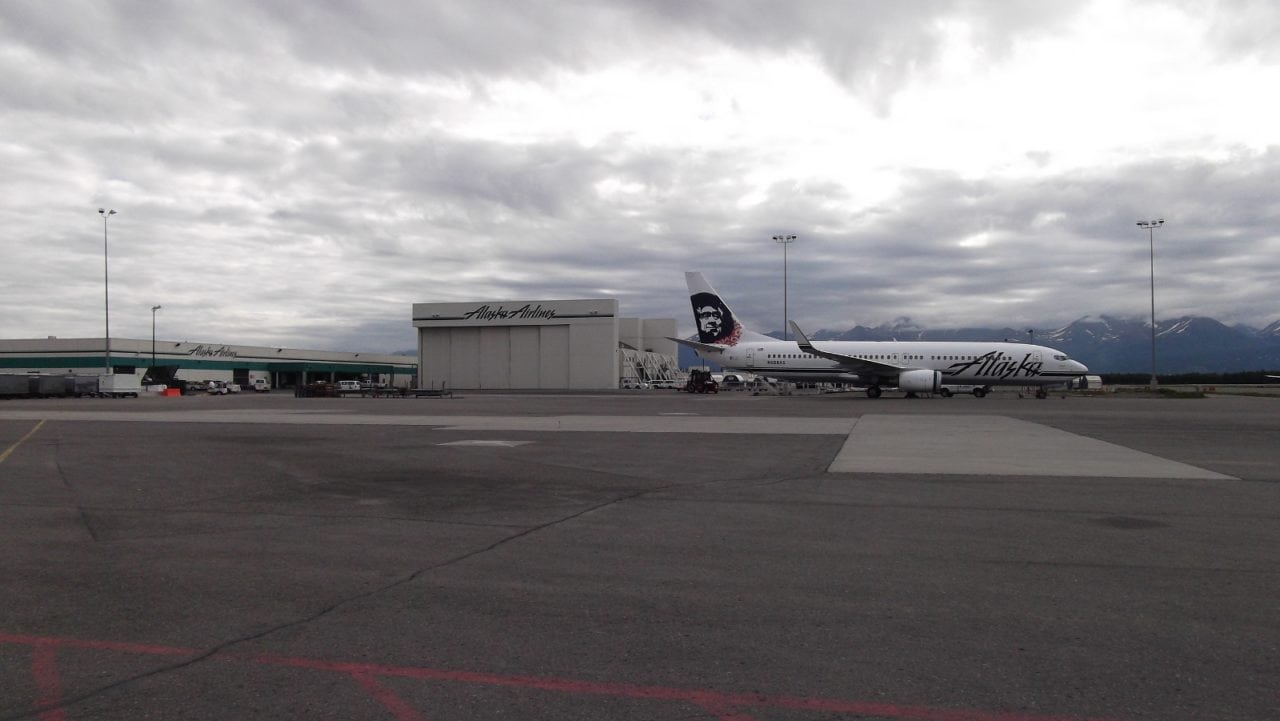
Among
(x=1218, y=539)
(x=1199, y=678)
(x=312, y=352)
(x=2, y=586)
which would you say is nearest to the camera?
(x=1199, y=678)

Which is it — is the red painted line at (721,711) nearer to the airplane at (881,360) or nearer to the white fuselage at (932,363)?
the airplane at (881,360)

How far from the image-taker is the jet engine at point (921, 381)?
4678cm

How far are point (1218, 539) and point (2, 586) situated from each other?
414 inches

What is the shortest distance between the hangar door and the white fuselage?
35485 mm

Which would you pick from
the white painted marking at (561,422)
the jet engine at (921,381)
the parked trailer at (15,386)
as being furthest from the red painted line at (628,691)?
the parked trailer at (15,386)

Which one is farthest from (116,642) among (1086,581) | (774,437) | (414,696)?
(774,437)

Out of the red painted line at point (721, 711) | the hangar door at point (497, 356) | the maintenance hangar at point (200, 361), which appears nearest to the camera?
the red painted line at point (721, 711)

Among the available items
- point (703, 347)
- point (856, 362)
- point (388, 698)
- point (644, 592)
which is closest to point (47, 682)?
point (388, 698)

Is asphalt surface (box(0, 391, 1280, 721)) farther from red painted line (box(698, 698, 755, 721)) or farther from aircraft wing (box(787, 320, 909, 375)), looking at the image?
aircraft wing (box(787, 320, 909, 375))

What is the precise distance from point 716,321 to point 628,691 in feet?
174

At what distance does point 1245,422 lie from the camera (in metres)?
26.0

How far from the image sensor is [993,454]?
16469 mm

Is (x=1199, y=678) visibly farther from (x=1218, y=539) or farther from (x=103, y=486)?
(x=103, y=486)

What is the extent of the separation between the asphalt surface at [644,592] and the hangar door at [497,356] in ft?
237
